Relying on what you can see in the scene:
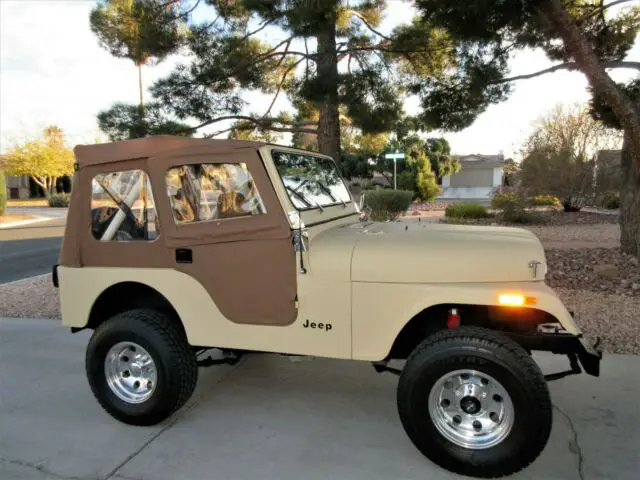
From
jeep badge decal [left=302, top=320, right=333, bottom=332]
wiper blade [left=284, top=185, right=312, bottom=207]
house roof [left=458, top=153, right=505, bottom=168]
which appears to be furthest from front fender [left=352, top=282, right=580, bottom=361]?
house roof [left=458, top=153, right=505, bottom=168]

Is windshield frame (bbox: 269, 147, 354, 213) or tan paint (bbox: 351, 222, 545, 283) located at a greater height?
windshield frame (bbox: 269, 147, 354, 213)

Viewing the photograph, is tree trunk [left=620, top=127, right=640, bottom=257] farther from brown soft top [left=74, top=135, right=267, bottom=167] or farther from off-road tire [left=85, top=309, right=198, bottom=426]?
off-road tire [left=85, top=309, right=198, bottom=426]

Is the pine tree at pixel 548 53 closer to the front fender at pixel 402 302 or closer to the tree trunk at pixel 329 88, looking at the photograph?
the tree trunk at pixel 329 88

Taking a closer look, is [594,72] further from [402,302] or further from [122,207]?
[122,207]

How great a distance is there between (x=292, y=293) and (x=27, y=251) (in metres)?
12.2

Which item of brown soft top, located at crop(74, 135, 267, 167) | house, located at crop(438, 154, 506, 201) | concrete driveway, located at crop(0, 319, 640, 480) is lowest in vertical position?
concrete driveway, located at crop(0, 319, 640, 480)

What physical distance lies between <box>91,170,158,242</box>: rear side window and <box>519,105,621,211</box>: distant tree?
15739mm

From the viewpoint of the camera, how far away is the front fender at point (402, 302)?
2.80 metres

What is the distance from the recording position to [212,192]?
10.9 ft

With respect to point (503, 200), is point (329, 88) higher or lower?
higher

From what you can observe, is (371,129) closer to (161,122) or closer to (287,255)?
(161,122)

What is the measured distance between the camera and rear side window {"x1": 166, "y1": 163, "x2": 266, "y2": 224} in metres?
3.21

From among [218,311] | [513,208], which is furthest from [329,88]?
[513,208]

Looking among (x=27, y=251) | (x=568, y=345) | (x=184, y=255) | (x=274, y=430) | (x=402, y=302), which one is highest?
(x=184, y=255)
